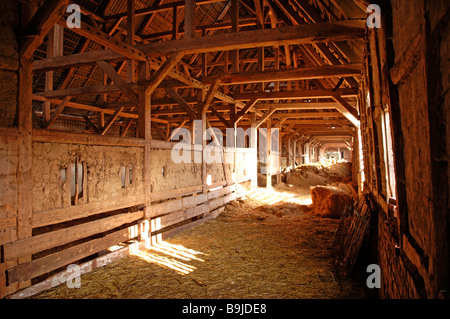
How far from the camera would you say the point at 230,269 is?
4.74m

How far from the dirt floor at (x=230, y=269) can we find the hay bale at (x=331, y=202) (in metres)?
1.10

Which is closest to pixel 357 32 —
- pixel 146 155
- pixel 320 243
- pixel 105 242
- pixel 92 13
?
pixel 320 243

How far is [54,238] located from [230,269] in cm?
287

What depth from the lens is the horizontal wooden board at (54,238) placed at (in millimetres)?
3578

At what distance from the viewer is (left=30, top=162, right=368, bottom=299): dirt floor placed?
3.88 meters

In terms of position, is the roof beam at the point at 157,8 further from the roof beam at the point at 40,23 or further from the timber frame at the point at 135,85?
the roof beam at the point at 40,23

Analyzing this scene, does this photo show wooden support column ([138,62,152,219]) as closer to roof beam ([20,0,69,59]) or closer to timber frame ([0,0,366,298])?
timber frame ([0,0,366,298])

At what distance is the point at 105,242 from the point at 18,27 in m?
3.71

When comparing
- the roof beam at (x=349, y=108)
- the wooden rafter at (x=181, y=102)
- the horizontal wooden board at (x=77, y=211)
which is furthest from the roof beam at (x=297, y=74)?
the horizontal wooden board at (x=77, y=211)

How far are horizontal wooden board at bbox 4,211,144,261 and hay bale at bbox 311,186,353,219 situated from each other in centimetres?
639

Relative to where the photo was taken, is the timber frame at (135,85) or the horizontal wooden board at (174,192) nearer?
the timber frame at (135,85)

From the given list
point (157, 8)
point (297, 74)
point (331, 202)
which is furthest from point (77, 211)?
point (157, 8)

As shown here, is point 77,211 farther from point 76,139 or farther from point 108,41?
point 108,41
